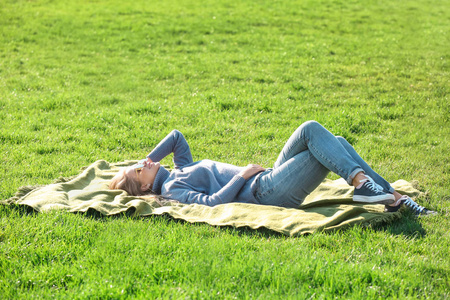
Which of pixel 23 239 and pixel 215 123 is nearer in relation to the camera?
pixel 23 239

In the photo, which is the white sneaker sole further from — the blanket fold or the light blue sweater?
the light blue sweater

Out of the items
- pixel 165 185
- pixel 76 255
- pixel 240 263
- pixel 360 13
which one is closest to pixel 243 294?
pixel 240 263

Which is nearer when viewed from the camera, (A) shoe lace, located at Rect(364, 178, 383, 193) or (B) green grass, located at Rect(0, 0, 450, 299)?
(B) green grass, located at Rect(0, 0, 450, 299)

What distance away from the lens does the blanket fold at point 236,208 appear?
192 inches

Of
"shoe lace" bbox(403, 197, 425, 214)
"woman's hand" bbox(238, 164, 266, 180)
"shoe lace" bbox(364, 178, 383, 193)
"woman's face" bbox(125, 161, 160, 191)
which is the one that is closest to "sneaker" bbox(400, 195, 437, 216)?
"shoe lace" bbox(403, 197, 425, 214)

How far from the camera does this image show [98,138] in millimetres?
8266

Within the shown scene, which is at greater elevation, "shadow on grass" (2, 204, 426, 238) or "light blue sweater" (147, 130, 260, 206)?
"light blue sweater" (147, 130, 260, 206)

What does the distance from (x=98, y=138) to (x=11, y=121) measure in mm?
1996

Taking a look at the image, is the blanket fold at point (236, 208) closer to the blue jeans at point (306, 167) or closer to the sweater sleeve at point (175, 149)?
the blue jeans at point (306, 167)

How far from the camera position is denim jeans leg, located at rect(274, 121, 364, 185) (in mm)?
4867

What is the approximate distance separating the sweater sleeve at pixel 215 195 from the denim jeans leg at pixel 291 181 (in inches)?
9.9

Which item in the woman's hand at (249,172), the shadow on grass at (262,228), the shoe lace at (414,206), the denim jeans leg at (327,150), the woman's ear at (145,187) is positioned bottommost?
the shadow on grass at (262,228)

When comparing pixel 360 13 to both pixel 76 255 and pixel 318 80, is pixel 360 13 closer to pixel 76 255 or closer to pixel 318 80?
pixel 318 80

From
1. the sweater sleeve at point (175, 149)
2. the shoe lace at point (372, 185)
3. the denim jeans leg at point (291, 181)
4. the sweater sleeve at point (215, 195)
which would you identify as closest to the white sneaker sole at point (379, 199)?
the shoe lace at point (372, 185)
